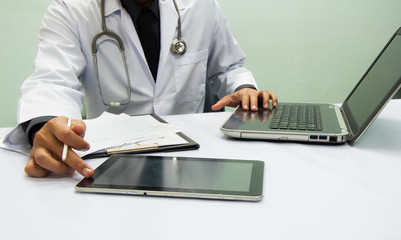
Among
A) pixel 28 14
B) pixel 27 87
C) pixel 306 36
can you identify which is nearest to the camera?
pixel 27 87

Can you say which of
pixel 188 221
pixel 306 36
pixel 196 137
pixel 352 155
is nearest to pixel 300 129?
pixel 352 155

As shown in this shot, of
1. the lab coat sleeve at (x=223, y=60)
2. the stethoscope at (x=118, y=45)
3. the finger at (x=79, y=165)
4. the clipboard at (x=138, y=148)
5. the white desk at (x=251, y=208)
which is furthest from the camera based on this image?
the lab coat sleeve at (x=223, y=60)

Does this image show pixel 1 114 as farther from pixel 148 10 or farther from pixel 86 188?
pixel 86 188

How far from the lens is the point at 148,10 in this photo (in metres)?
1.10

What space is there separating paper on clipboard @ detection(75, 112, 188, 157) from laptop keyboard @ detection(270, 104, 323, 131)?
0.72ft

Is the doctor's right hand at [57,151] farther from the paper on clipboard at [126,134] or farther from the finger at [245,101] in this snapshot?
the finger at [245,101]

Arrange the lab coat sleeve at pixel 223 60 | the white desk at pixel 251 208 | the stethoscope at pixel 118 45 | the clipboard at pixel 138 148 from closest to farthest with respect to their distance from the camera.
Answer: the white desk at pixel 251 208, the clipboard at pixel 138 148, the stethoscope at pixel 118 45, the lab coat sleeve at pixel 223 60

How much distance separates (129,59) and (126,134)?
43cm

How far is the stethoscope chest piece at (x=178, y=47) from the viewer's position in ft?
3.58

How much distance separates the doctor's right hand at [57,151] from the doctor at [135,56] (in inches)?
12.0

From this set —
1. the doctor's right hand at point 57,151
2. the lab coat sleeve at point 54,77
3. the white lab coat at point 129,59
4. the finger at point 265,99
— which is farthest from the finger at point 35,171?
the finger at point 265,99

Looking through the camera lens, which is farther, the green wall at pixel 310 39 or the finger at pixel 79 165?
the green wall at pixel 310 39

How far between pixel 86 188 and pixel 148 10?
0.77m

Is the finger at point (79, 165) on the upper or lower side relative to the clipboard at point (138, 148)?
upper
